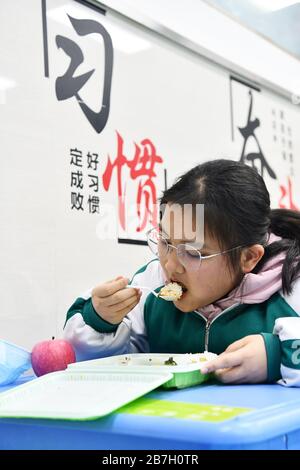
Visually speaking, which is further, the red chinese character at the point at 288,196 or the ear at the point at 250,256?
the red chinese character at the point at 288,196

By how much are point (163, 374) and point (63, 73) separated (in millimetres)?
858

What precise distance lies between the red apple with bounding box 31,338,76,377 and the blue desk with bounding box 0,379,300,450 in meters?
0.26

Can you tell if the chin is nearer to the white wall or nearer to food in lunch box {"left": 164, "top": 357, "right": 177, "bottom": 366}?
food in lunch box {"left": 164, "top": 357, "right": 177, "bottom": 366}

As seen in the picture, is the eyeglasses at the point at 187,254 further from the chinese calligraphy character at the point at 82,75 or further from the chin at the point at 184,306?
the chinese calligraphy character at the point at 82,75

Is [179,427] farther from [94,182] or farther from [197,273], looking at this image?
[94,182]

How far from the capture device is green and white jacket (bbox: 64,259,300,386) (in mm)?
1033

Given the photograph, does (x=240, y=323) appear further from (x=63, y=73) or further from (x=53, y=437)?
(x=63, y=73)

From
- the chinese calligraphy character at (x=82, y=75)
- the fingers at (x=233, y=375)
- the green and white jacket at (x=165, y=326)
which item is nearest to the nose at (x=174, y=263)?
the green and white jacket at (x=165, y=326)

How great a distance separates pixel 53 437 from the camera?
72cm

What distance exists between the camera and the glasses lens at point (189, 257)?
99 cm

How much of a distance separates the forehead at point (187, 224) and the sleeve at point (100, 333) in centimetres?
20

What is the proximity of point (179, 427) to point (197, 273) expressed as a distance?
419 mm

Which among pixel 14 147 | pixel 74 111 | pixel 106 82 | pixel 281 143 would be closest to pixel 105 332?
pixel 14 147

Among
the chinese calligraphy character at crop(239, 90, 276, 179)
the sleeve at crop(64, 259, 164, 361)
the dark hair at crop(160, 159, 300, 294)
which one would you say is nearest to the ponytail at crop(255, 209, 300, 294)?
the dark hair at crop(160, 159, 300, 294)
